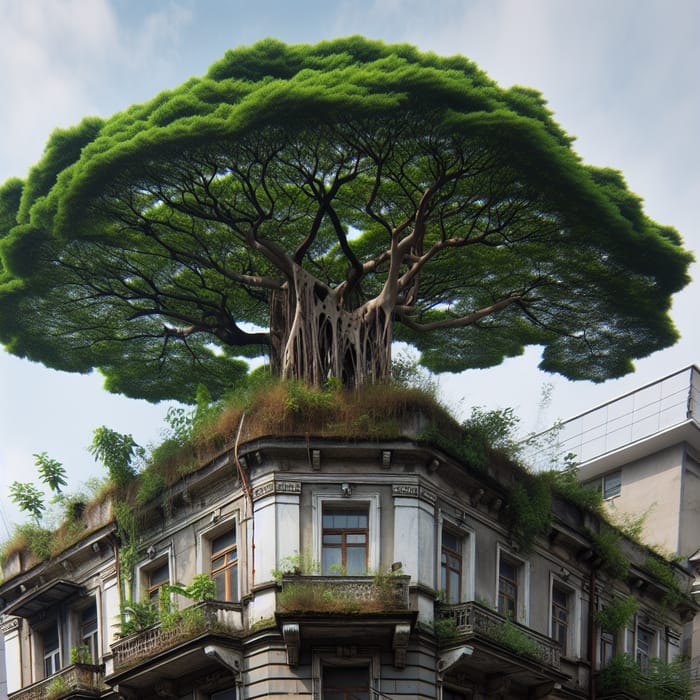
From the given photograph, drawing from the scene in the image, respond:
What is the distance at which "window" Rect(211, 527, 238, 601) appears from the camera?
29.7m

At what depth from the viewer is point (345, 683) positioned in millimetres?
27750

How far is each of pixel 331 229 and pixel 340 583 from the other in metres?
11.7

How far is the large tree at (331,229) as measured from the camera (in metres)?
31.7

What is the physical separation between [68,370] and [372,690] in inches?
654

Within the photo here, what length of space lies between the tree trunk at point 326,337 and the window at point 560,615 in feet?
20.2

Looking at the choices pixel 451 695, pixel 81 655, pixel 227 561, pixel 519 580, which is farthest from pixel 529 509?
pixel 81 655

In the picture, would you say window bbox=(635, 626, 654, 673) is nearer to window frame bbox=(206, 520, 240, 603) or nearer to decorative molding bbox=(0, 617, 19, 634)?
window frame bbox=(206, 520, 240, 603)

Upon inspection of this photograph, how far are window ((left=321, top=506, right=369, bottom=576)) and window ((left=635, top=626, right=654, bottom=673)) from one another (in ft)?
33.3

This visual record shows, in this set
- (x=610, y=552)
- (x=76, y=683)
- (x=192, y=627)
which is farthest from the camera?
(x=610, y=552)

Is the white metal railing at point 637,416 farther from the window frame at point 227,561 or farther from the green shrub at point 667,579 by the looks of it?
the window frame at point 227,561

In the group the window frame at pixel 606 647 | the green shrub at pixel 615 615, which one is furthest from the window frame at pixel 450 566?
the window frame at pixel 606 647

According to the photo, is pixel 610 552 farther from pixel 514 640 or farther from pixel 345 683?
pixel 345 683

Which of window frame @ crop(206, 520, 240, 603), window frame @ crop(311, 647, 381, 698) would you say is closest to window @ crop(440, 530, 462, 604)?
window frame @ crop(311, 647, 381, 698)

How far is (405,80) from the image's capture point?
30953 mm
